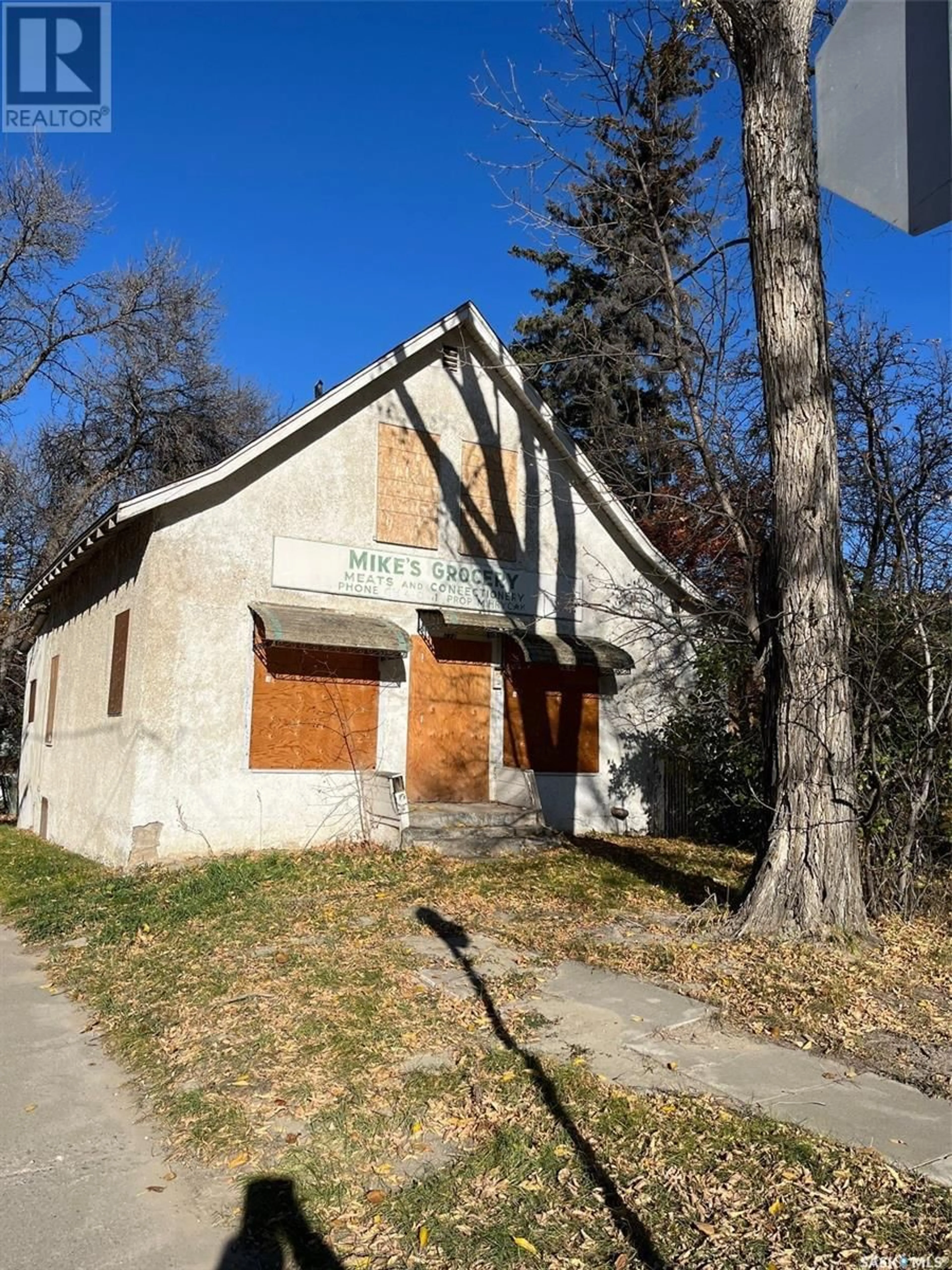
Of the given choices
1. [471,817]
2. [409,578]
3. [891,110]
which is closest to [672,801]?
[471,817]

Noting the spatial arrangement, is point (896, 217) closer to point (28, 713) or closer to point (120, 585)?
point (120, 585)

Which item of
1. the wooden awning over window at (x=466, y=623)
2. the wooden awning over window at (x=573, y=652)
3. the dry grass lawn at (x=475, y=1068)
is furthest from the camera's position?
the wooden awning over window at (x=573, y=652)

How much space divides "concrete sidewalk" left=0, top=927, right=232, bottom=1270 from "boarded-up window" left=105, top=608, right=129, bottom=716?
20.3ft

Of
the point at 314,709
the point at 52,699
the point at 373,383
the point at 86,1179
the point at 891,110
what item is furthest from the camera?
the point at 52,699

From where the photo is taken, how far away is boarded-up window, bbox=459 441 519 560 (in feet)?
43.5

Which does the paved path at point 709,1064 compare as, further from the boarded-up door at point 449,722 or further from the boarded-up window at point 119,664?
the boarded-up window at point 119,664

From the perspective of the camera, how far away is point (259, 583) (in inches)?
A: 455

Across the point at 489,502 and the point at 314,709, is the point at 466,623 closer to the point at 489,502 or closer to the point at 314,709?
the point at 489,502


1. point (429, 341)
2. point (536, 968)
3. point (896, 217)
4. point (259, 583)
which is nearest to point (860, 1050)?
point (536, 968)

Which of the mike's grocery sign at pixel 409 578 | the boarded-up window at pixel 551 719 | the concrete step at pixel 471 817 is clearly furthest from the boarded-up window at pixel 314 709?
the boarded-up window at pixel 551 719

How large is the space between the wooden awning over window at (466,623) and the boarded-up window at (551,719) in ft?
2.39

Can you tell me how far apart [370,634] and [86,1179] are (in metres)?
8.07

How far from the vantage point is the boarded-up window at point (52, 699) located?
51.9ft

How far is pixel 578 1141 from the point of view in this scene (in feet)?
13.3
